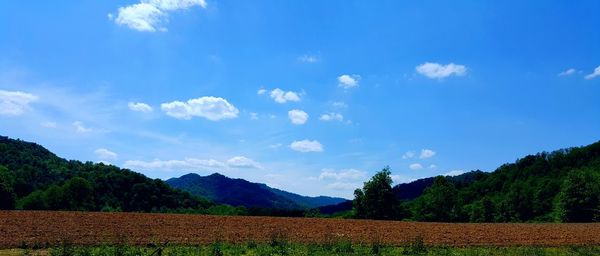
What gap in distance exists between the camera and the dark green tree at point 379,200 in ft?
A: 264

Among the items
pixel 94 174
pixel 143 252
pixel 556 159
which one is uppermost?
pixel 556 159

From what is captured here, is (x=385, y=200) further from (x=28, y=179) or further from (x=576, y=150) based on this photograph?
(x=576, y=150)

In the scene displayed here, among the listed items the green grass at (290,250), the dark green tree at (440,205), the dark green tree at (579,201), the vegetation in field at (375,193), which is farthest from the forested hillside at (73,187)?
the dark green tree at (579,201)

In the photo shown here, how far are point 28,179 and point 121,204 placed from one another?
3368cm

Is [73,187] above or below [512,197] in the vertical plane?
below

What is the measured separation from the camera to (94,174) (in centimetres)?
11656

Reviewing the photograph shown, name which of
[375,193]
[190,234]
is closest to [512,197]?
[375,193]

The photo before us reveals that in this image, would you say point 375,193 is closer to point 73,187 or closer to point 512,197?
point 73,187

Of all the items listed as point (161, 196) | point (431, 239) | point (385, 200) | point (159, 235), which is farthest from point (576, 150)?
point (159, 235)

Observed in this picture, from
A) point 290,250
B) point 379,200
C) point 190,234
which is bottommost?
point 290,250

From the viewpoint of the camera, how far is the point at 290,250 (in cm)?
2591

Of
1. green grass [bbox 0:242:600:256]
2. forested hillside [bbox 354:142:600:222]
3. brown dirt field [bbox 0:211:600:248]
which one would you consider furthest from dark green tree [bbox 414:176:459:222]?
green grass [bbox 0:242:600:256]

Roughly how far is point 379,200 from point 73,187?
4688 cm

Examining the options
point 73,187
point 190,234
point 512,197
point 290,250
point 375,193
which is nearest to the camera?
point 290,250
